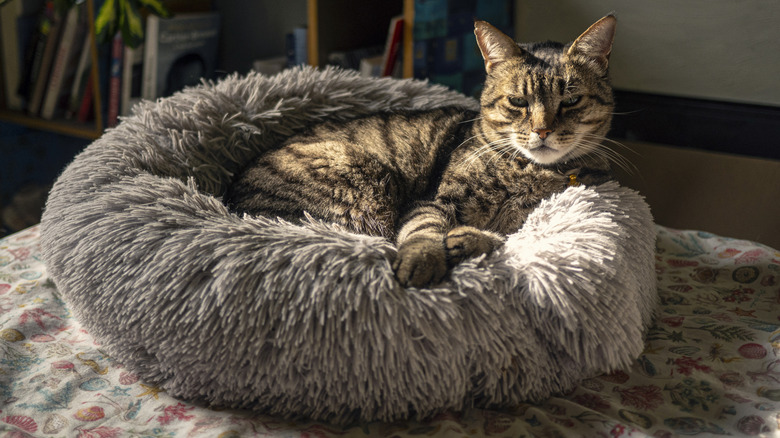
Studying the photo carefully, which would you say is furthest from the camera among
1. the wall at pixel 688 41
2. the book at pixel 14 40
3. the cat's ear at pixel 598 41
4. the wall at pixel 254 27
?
the wall at pixel 254 27

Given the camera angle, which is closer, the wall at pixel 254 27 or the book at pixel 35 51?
the book at pixel 35 51

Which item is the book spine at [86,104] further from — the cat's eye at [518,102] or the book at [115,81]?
the cat's eye at [518,102]

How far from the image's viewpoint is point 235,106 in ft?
4.47

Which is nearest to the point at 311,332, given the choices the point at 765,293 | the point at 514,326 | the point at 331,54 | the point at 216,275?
the point at 216,275

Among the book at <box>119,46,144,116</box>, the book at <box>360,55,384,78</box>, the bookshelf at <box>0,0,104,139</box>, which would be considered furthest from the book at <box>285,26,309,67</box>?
the bookshelf at <box>0,0,104,139</box>

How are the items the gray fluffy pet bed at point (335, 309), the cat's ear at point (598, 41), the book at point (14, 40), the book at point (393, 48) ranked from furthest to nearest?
the book at point (14, 40) → the book at point (393, 48) → the cat's ear at point (598, 41) → the gray fluffy pet bed at point (335, 309)

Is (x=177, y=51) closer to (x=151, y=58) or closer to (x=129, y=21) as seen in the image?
(x=151, y=58)

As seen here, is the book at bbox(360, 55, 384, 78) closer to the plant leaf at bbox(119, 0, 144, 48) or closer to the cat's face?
the plant leaf at bbox(119, 0, 144, 48)

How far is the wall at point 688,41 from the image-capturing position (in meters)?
1.55

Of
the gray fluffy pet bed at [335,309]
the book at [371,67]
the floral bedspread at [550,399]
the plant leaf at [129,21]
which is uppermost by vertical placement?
the plant leaf at [129,21]

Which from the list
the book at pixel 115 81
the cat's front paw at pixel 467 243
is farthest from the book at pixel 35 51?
the cat's front paw at pixel 467 243

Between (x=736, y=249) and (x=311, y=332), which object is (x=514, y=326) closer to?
(x=311, y=332)

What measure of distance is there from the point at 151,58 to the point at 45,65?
0.43 m

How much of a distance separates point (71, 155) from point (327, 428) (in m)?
2.07
